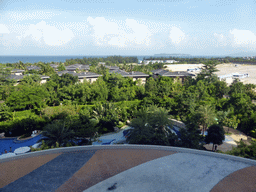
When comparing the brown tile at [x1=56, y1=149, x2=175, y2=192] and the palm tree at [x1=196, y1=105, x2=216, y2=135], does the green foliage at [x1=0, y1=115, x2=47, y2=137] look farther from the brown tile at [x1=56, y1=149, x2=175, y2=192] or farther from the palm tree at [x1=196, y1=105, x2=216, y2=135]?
the palm tree at [x1=196, y1=105, x2=216, y2=135]

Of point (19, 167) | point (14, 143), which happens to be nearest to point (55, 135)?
point (19, 167)

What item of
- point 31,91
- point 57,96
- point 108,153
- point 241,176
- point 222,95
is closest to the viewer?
point 241,176

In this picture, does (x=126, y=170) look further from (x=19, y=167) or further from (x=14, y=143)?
(x=14, y=143)

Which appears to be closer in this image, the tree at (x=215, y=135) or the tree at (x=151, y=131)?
the tree at (x=151, y=131)

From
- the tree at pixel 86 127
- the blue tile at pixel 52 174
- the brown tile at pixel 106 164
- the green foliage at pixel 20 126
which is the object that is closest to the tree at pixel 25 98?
the green foliage at pixel 20 126

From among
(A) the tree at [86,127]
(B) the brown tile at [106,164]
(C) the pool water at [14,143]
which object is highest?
(B) the brown tile at [106,164]

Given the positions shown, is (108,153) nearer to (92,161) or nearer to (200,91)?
(92,161)

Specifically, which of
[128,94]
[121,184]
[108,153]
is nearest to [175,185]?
[121,184]

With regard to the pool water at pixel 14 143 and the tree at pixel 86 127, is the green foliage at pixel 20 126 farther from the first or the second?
the tree at pixel 86 127
